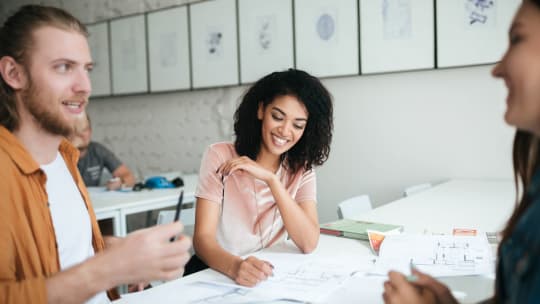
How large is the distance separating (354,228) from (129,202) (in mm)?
1487

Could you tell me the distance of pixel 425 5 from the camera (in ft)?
9.52

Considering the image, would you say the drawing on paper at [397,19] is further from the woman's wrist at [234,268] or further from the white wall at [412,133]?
the woman's wrist at [234,268]

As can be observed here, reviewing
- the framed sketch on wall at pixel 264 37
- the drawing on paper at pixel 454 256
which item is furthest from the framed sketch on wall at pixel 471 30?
the drawing on paper at pixel 454 256

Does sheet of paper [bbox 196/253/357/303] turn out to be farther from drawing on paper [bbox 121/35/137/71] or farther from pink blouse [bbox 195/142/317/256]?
drawing on paper [bbox 121/35/137/71]

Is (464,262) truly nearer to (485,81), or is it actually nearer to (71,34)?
(71,34)

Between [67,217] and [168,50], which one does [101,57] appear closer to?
[168,50]

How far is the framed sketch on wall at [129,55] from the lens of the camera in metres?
4.29

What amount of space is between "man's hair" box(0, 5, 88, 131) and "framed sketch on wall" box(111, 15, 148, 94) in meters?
3.21

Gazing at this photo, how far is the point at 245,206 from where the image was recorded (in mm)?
1790

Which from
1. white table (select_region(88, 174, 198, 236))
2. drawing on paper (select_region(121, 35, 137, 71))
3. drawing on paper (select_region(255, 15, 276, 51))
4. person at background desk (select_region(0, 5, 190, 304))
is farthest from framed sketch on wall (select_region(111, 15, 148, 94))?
person at background desk (select_region(0, 5, 190, 304))

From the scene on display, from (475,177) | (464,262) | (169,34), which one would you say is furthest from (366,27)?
(464,262)

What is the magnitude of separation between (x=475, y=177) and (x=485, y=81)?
58 centimetres

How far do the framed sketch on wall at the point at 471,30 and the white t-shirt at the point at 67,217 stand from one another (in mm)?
2307

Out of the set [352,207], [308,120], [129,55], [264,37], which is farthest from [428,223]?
[129,55]
